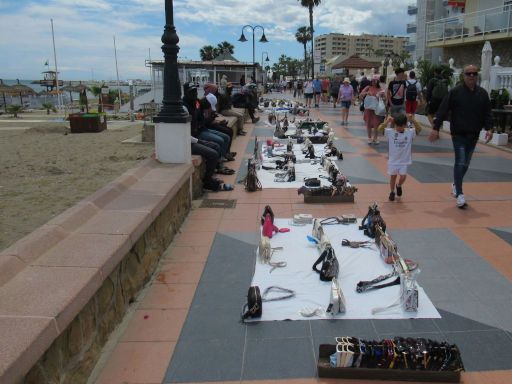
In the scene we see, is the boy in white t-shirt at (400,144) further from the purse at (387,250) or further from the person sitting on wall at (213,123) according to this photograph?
the person sitting on wall at (213,123)

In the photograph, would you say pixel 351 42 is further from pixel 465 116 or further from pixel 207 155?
pixel 465 116

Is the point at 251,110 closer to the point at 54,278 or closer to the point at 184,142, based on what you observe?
the point at 184,142

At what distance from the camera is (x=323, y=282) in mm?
4387

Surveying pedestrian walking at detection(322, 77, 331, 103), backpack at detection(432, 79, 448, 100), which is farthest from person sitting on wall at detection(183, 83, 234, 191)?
pedestrian walking at detection(322, 77, 331, 103)

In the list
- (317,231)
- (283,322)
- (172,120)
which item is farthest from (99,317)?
(172,120)

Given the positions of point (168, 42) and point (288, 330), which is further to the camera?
point (168, 42)

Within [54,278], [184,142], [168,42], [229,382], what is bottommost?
[229,382]

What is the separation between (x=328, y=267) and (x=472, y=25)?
2633 cm

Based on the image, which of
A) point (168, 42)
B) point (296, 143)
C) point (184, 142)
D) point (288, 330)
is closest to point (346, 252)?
point (288, 330)

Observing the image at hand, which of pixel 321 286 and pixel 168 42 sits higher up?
pixel 168 42

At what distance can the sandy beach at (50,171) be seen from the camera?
6143 millimetres

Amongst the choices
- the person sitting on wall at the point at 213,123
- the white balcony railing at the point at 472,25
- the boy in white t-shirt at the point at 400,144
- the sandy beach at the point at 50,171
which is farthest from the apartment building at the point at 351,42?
the boy in white t-shirt at the point at 400,144

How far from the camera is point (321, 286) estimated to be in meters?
4.31

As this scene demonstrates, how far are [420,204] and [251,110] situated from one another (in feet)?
41.7
